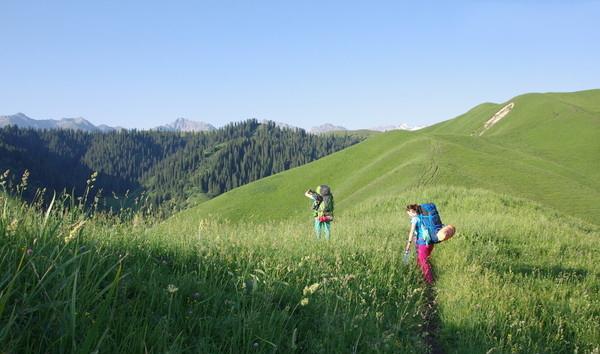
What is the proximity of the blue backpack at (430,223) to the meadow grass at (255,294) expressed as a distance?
0.84 metres

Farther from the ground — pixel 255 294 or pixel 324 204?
pixel 324 204

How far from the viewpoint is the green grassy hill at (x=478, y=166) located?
→ 1463 inches

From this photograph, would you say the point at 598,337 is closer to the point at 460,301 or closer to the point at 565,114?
the point at 460,301

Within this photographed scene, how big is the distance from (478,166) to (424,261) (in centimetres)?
3644

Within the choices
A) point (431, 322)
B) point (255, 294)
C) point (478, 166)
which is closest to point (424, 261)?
point (431, 322)

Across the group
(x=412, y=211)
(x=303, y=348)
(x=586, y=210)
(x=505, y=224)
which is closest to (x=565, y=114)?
(x=586, y=210)

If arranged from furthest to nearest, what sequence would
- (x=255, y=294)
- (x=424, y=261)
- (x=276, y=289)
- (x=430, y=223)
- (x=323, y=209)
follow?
(x=323, y=209) < (x=430, y=223) < (x=424, y=261) < (x=276, y=289) < (x=255, y=294)

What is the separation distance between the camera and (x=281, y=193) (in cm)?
6912

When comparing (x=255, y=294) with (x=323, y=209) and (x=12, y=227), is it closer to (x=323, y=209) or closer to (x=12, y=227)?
(x=12, y=227)

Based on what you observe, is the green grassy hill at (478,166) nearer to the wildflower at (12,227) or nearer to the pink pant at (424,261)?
the pink pant at (424,261)

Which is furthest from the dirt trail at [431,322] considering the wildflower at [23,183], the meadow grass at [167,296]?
the wildflower at [23,183]

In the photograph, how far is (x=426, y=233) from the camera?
967 cm

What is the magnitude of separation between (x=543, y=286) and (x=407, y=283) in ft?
9.58

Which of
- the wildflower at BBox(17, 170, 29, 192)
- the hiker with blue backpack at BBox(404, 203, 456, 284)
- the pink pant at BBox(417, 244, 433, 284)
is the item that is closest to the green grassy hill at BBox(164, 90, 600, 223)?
the hiker with blue backpack at BBox(404, 203, 456, 284)
